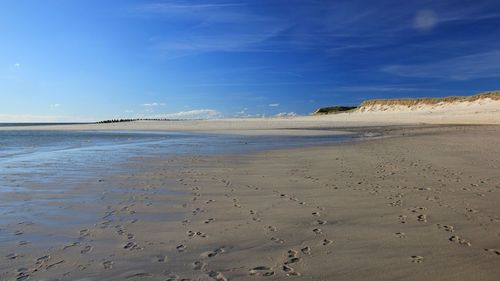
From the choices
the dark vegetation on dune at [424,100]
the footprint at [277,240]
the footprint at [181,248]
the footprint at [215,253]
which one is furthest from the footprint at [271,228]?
the dark vegetation on dune at [424,100]

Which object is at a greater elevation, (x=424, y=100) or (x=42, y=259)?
(x=424, y=100)

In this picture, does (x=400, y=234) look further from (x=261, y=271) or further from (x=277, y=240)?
(x=261, y=271)

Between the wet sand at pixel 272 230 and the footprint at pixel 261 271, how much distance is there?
0.5 inches

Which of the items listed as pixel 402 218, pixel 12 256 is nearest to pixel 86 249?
pixel 12 256

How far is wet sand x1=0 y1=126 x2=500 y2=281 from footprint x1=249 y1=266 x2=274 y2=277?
14 mm

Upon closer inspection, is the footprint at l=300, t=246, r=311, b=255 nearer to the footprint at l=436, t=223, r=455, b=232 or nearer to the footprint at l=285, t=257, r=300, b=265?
the footprint at l=285, t=257, r=300, b=265

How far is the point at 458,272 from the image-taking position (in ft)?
15.6

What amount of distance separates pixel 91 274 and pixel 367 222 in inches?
183

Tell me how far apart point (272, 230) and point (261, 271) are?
1683 millimetres

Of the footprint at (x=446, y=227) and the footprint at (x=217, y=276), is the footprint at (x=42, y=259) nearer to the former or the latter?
the footprint at (x=217, y=276)

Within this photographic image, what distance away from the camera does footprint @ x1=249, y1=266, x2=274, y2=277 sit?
4.87 metres

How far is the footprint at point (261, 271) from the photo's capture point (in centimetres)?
487

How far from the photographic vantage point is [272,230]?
6.62 meters

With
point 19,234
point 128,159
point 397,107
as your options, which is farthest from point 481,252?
point 397,107
